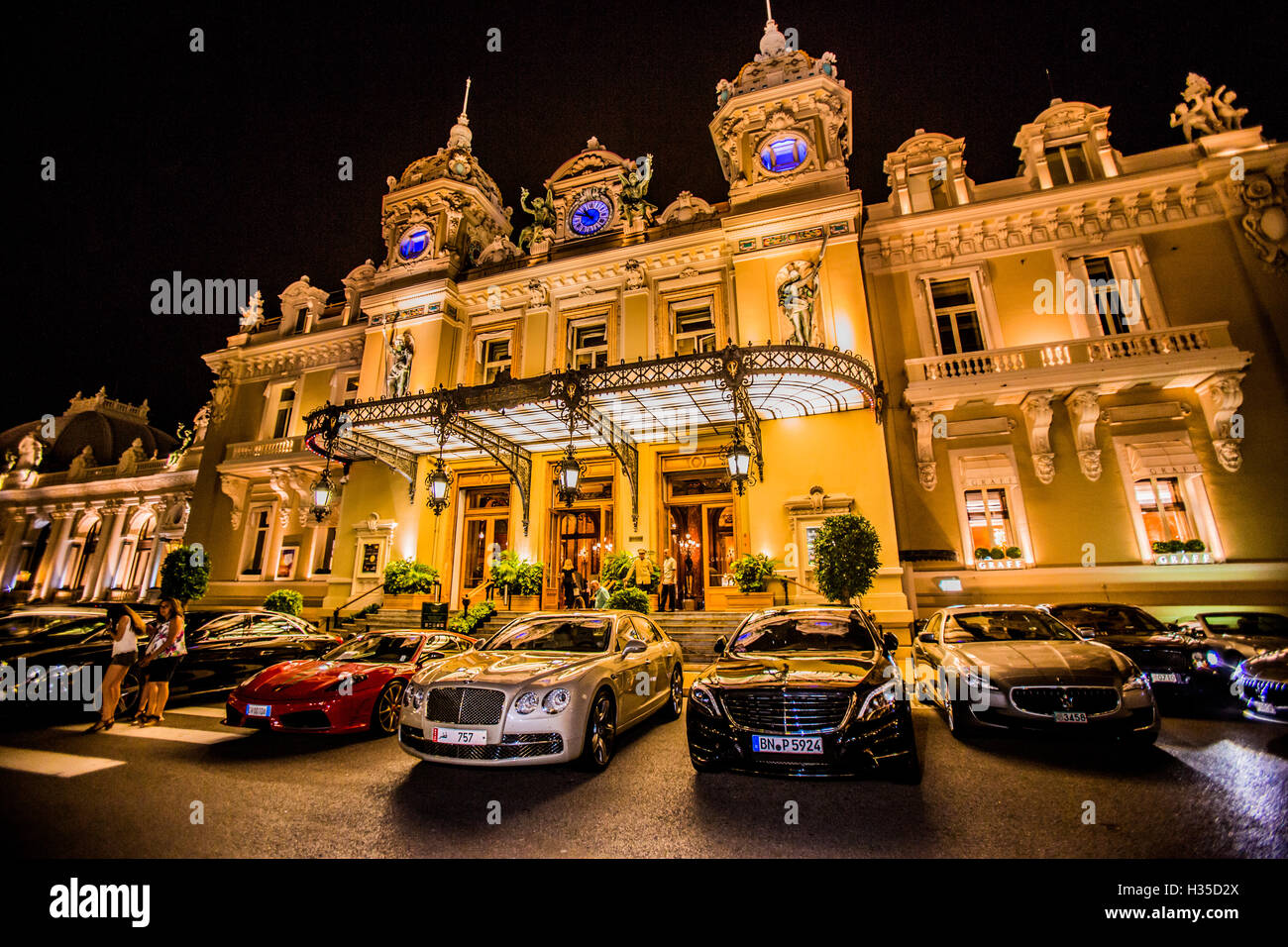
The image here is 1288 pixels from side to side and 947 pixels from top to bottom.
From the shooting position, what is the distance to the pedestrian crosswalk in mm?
5383

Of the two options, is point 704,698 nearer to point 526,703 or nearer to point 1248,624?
point 526,703

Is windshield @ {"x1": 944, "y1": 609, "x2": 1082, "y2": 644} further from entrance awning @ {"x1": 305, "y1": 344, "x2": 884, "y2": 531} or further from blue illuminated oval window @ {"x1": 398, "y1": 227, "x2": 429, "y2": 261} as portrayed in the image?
blue illuminated oval window @ {"x1": 398, "y1": 227, "x2": 429, "y2": 261}

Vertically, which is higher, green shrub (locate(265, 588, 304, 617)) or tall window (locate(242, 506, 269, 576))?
tall window (locate(242, 506, 269, 576))

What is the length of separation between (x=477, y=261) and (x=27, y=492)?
3318 cm

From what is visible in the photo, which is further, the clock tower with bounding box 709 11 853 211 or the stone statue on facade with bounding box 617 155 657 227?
the stone statue on facade with bounding box 617 155 657 227

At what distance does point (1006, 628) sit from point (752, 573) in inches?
255

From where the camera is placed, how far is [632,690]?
20.7ft

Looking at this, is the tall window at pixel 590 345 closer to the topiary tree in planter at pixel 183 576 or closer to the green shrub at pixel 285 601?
the green shrub at pixel 285 601

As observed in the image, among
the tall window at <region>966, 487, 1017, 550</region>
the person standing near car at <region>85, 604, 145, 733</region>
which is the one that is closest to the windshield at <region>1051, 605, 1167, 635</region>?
the tall window at <region>966, 487, 1017, 550</region>

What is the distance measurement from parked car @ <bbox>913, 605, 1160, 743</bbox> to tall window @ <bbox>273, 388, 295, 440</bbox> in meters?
24.6

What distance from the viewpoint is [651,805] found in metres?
4.31

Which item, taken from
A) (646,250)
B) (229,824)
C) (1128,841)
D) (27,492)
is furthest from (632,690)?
(27,492)

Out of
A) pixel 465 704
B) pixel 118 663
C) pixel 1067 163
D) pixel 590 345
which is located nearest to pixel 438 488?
pixel 118 663

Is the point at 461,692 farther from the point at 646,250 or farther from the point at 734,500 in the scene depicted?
the point at 646,250
